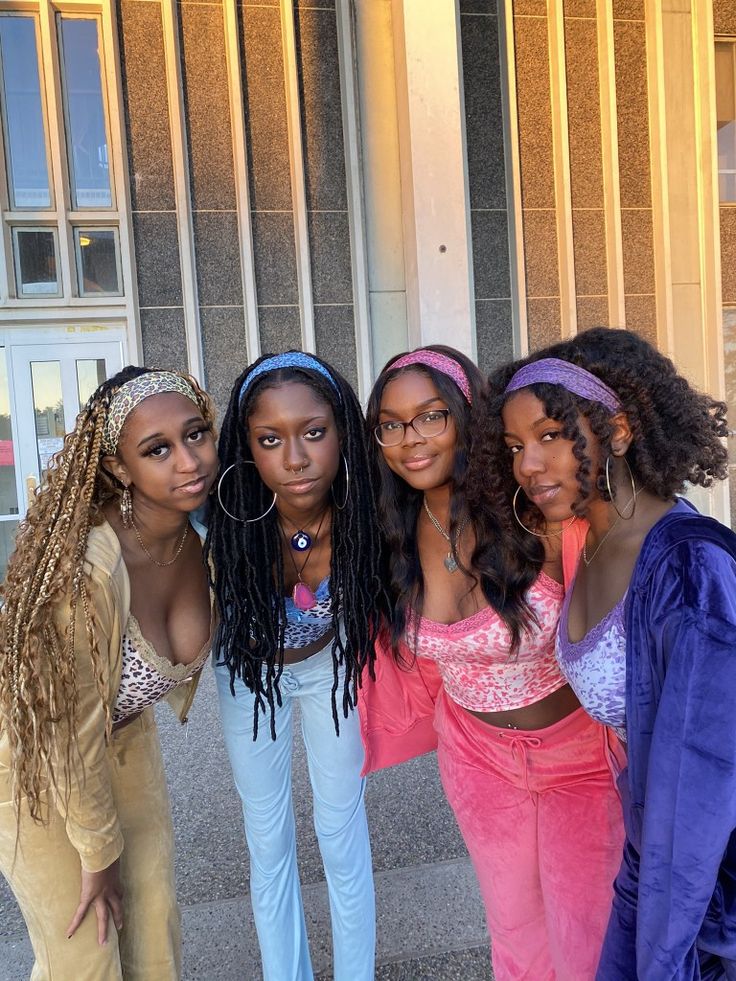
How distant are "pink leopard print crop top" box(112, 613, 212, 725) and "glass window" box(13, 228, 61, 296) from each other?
5967 mm

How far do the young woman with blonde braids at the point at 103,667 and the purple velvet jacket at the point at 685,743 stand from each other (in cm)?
125

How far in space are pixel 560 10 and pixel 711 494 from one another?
18.0 feet

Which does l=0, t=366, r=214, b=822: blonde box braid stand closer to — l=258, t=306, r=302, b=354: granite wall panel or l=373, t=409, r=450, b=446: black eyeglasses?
l=373, t=409, r=450, b=446: black eyeglasses

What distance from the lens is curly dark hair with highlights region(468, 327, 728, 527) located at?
158 cm

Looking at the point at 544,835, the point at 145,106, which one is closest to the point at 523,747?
the point at 544,835

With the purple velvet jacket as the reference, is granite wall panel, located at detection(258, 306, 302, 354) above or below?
above

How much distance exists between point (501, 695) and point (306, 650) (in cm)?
75

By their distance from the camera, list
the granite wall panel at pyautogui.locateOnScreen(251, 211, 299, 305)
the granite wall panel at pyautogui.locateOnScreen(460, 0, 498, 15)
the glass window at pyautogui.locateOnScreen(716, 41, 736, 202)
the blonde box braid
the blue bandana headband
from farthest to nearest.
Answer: the glass window at pyautogui.locateOnScreen(716, 41, 736, 202) < the granite wall panel at pyautogui.locateOnScreen(460, 0, 498, 15) < the granite wall panel at pyautogui.locateOnScreen(251, 211, 299, 305) < the blue bandana headband < the blonde box braid

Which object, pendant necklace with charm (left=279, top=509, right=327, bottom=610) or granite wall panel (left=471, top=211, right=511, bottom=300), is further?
granite wall panel (left=471, top=211, right=511, bottom=300)

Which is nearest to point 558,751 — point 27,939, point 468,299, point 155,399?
point 155,399

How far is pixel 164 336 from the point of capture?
7.01 meters

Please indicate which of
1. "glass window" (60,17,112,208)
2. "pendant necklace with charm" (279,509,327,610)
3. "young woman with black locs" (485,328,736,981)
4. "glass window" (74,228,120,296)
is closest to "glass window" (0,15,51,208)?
"glass window" (60,17,112,208)

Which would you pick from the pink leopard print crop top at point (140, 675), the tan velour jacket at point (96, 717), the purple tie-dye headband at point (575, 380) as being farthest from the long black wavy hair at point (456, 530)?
the tan velour jacket at point (96, 717)

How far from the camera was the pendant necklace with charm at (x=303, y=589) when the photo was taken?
227cm
